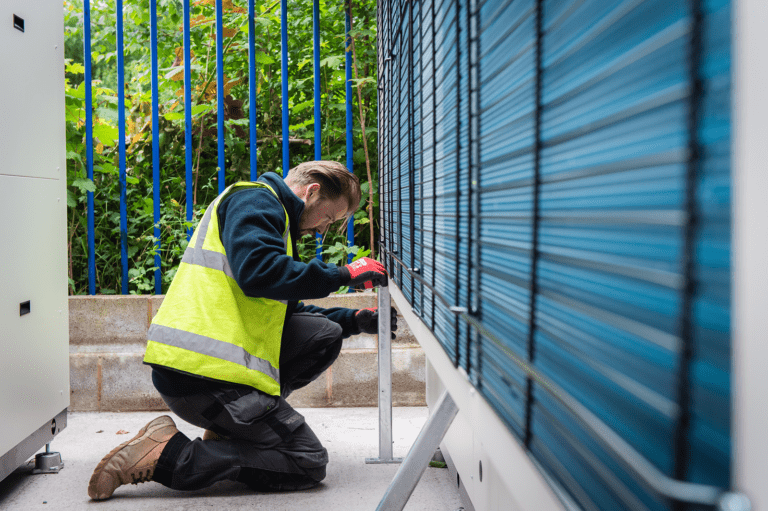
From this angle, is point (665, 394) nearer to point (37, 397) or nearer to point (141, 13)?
point (37, 397)

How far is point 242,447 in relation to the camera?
2268 mm

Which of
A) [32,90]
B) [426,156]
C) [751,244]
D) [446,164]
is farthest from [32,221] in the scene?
[751,244]

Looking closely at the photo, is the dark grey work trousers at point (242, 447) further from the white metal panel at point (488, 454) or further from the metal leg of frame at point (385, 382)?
the white metal panel at point (488, 454)

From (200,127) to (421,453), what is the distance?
3132mm

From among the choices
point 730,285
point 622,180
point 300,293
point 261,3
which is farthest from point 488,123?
point 261,3

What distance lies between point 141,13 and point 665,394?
4365mm

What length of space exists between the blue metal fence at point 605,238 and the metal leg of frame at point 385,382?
5.32 feet

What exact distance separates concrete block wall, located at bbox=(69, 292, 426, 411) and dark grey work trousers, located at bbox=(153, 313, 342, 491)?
0.96 metres

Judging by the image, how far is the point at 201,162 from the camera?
13.0 feet

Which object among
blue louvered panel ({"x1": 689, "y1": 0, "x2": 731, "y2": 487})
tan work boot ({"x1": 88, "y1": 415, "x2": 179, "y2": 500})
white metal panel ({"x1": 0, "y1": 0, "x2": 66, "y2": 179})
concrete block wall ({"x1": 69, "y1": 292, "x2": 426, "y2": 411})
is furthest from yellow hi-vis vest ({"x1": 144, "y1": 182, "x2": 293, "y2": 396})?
blue louvered panel ({"x1": 689, "y1": 0, "x2": 731, "y2": 487})

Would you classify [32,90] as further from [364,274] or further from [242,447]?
[242,447]

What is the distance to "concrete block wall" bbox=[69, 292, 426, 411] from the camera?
3271 millimetres

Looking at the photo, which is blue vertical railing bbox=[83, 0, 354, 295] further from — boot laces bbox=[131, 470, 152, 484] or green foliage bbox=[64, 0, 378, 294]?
boot laces bbox=[131, 470, 152, 484]

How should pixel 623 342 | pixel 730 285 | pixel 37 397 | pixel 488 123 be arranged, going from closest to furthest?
pixel 730 285 → pixel 623 342 → pixel 488 123 → pixel 37 397
